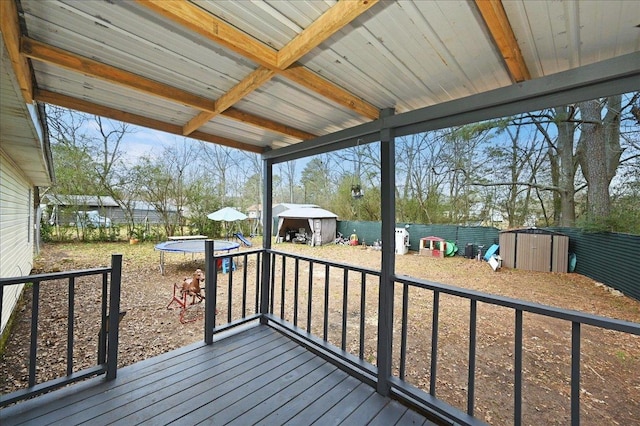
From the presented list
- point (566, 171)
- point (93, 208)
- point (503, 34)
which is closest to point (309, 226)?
point (93, 208)

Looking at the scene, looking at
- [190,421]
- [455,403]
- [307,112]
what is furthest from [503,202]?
[190,421]

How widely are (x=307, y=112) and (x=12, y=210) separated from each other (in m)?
5.53

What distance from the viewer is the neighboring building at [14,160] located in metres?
1.76

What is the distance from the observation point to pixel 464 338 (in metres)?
3.68

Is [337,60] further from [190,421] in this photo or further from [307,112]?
[190,421]

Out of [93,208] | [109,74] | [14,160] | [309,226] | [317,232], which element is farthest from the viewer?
[309,226]

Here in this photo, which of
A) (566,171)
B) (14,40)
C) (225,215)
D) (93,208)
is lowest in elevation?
(225,215)

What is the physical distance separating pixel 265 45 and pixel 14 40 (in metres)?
1.12

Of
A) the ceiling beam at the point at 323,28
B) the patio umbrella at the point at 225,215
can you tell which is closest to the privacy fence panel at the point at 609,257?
the ceiling beam at the point at 323,28

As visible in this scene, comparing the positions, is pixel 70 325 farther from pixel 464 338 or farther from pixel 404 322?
pixel 464 338

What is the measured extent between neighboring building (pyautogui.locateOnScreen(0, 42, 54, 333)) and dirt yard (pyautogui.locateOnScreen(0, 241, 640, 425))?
0.78m

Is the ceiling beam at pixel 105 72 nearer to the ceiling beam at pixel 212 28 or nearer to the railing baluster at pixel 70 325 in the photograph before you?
the ceiling beam at pixel 212 28

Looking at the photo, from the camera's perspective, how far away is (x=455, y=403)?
93.5 inches

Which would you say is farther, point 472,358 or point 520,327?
point 472,358
